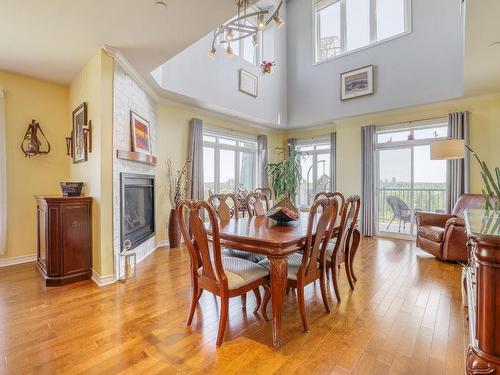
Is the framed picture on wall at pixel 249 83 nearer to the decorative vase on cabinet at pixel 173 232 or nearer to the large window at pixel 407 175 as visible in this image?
the large window at pixel 407 175

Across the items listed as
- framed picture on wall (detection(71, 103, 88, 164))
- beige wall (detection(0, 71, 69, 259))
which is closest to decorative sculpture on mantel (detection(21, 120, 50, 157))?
beige wall (detection(0, 71, 69, 259))

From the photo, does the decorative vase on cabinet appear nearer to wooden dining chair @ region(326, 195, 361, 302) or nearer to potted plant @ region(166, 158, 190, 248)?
potted plant @ region(166, 158, 190, 248)

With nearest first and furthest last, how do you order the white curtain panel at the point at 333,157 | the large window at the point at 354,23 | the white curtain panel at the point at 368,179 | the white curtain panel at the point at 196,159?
1. the white curtain panel at the point at 196,159
2. the large window at the point at 354,23
3. the white curtain panel at the point at 368,179
4. the white curtain panel at the point at 333,157

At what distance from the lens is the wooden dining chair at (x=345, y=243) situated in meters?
2.47

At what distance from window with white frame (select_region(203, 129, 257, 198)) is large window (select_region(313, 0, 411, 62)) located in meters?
2.83

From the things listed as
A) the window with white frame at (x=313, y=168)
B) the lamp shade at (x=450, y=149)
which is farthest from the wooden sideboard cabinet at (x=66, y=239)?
the window with white frame at (x=313, y=168)

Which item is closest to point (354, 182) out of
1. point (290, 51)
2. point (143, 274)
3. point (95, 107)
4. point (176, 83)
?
point (290, 51)

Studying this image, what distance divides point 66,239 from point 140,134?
1.64 meters

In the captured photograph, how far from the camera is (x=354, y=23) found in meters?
5.96

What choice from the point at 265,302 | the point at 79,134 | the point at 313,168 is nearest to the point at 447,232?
the point at 265,302

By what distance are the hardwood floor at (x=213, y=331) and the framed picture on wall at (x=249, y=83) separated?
424cm

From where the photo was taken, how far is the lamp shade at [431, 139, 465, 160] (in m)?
3.74

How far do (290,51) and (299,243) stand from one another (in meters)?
6.31

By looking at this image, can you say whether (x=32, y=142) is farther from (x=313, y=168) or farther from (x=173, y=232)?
(x=313, y=168)
